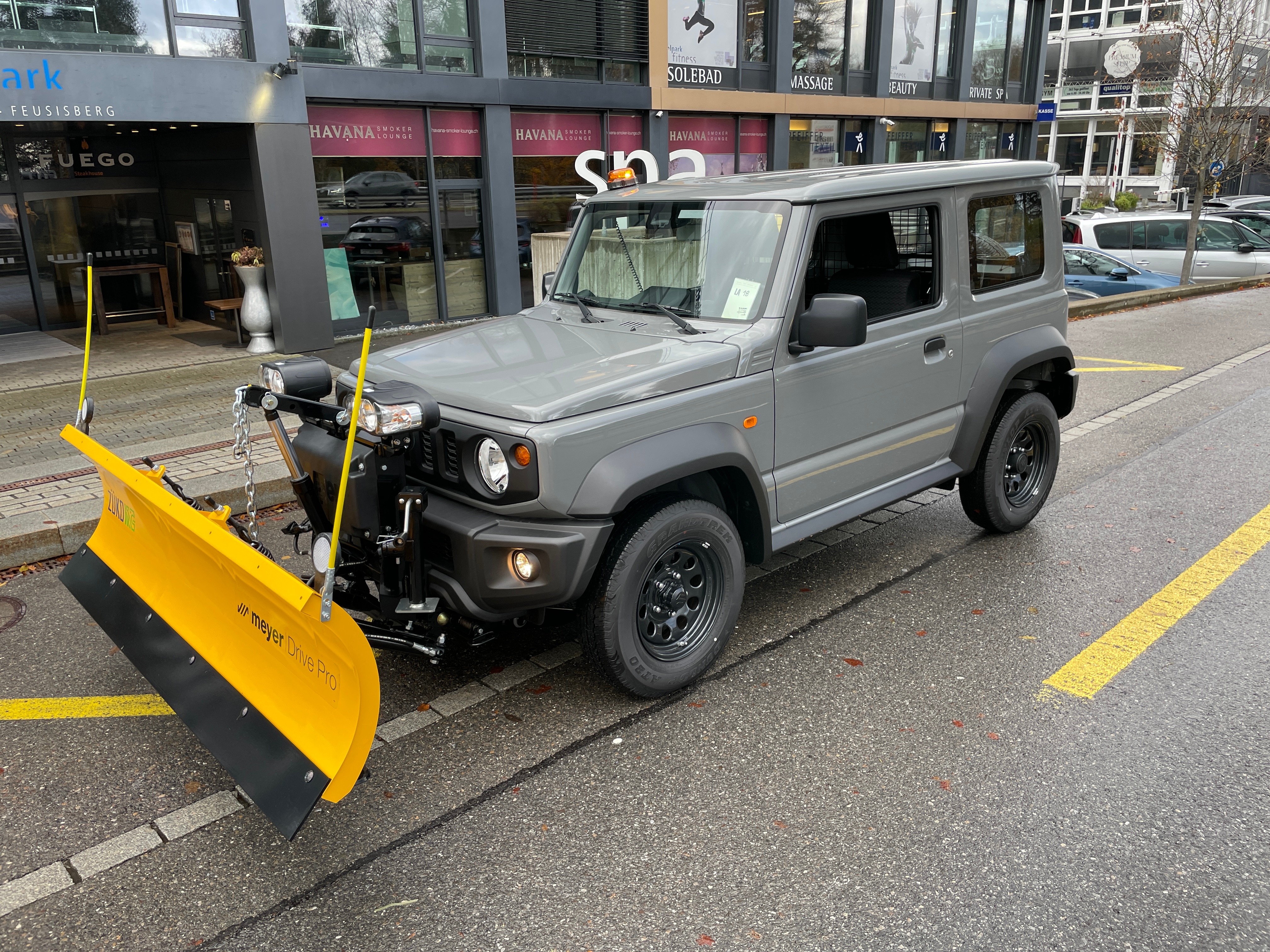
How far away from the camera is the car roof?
4297 mm

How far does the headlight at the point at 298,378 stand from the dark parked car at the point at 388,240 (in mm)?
9539

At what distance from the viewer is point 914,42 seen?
68.1 ft

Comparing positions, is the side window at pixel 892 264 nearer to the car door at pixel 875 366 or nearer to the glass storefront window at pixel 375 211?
the car door at pixel 875 366

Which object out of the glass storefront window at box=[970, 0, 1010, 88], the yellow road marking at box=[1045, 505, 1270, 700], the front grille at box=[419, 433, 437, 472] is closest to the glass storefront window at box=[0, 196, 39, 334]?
the front grille at box=[419, 433, 437, 472]

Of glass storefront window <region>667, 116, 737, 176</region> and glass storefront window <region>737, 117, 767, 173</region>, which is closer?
glass storefront window <region>667, 116, 737, 176</region>

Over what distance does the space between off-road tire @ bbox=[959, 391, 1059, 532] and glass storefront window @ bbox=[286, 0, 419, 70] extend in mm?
9654

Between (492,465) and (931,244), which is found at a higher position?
(931,244)

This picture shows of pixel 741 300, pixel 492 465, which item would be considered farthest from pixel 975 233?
pixel 492 465

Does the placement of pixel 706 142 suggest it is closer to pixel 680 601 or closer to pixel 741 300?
pixel 741 300

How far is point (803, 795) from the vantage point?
133 inches

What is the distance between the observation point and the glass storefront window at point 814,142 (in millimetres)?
18562

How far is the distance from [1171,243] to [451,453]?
19418 millimetres

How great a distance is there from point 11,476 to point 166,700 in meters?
4.31

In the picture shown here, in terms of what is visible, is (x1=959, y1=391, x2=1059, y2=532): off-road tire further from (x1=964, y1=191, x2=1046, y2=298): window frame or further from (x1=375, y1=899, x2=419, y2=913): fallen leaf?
(x1=375, y1=899, x2=419, y2=913): fallen leaf
